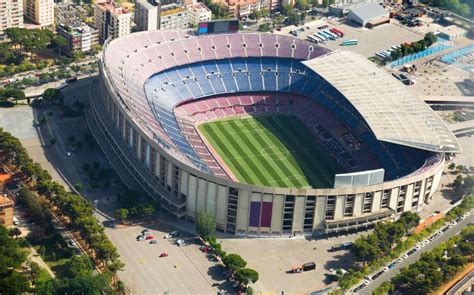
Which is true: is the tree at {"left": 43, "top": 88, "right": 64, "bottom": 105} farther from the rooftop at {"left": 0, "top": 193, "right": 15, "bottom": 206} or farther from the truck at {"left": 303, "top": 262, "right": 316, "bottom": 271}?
the truck at {"left": 303, "top": 262, "right": 316, "bottom": 271}

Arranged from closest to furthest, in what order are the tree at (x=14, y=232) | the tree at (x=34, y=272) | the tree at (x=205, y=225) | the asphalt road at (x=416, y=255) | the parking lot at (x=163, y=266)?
1. the tree at (x=34, y=272)
2. the parking lot at (x=163, y=266)
3. the asphalt road at (x=416, y=255)
4. the tree at (x=14, y=232)
5. the tree at (x=205, y=225)

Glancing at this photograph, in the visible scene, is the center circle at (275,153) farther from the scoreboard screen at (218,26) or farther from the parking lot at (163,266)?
the scoreboard screen at (218,26)

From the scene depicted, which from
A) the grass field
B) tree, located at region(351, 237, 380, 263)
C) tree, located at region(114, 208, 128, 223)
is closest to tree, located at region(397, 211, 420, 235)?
tree, located at region(351, 237, 380, 263)

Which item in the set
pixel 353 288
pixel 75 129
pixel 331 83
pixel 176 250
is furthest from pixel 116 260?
pixel 331 83

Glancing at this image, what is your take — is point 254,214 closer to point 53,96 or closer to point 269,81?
point 269,81

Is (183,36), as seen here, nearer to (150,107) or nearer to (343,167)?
(150,107)

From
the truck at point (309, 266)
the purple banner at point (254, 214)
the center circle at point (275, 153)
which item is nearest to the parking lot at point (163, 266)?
the purple banner at point (254, 214)
